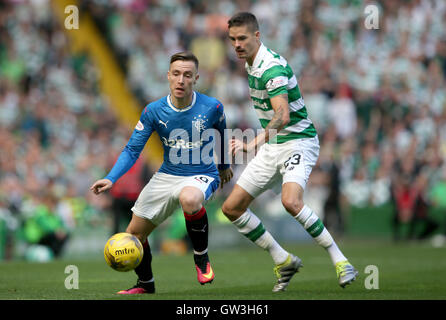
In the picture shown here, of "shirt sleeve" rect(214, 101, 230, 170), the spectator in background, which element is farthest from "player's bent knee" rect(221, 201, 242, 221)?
the spectator in background

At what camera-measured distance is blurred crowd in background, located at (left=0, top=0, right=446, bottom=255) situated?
17578mm

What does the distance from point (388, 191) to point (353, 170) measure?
3.55 feet

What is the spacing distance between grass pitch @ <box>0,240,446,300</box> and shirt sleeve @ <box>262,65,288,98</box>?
1910 millimetres

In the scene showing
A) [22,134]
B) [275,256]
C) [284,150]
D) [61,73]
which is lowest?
[275,256]

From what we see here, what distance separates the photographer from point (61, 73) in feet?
64.1

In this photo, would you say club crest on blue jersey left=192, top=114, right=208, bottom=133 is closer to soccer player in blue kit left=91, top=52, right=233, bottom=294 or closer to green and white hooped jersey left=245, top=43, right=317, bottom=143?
soccer player in blue kit left=91, top=52, right=233, bottom=294

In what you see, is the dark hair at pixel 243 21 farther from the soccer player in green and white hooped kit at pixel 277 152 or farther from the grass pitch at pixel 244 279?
the grass pitch at pixel 244 279

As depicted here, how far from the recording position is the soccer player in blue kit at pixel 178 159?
7574 millimetres

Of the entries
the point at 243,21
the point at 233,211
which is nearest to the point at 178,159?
the point at 233,211

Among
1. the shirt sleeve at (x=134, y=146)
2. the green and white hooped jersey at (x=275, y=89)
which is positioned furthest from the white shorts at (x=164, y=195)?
the green and white hooped jersey at (x=275, y=89)

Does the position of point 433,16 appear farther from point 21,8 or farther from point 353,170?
point 21,8

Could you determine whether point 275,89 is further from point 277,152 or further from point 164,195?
point 164,195

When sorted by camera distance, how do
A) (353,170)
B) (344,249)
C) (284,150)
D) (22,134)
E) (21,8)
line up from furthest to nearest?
(21,8) → (353,170) → (22,134) → (344,249) → (284,150)

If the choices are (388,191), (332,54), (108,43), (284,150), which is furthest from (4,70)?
(284,150)
